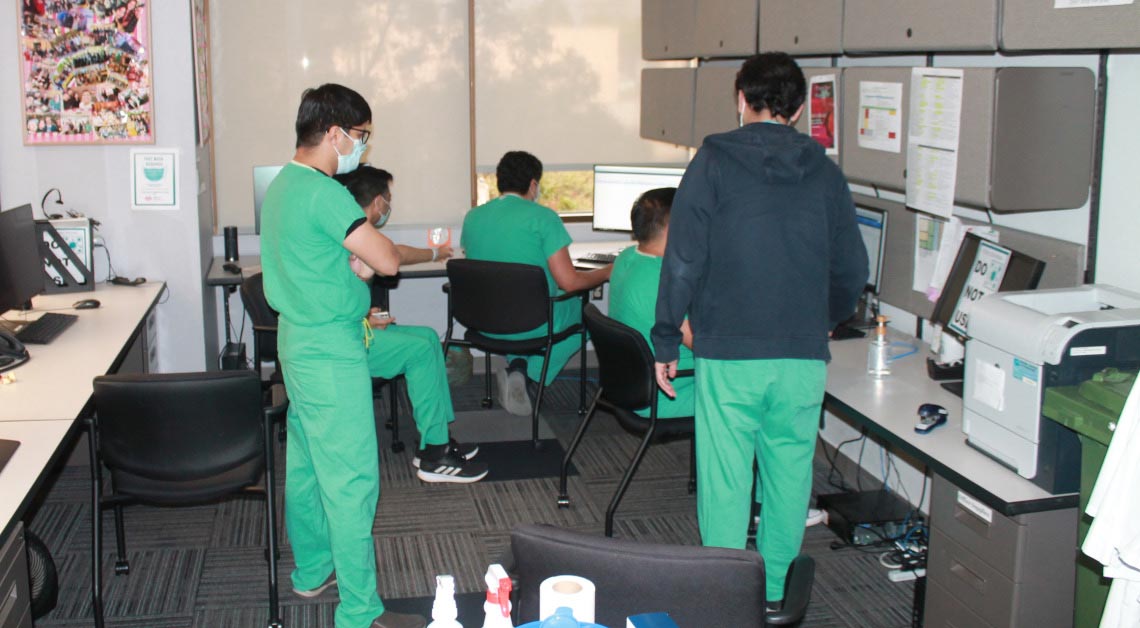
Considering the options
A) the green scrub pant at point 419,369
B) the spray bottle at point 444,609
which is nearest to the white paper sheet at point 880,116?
the green scrub pant at point 419,369

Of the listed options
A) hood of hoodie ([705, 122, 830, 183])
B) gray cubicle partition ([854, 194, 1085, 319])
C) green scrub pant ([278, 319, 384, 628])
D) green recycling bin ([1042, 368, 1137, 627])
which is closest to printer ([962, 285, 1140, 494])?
green recycling bin ([1042, 368, 1137, 627])

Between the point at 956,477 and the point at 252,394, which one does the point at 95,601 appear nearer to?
the point at 252,394

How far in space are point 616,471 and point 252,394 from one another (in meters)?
1.72

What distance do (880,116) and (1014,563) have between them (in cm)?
137

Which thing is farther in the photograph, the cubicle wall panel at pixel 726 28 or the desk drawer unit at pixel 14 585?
the cubicle wall panel at pixel 726 28

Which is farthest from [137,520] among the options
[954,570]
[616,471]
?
[954,570]

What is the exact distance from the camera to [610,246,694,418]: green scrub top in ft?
10.8

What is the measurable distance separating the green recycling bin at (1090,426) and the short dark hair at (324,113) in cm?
176

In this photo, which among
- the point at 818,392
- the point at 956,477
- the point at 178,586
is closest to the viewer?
the point at 956,477

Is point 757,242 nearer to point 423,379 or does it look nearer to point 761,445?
point 761,445

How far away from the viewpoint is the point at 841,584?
317cm

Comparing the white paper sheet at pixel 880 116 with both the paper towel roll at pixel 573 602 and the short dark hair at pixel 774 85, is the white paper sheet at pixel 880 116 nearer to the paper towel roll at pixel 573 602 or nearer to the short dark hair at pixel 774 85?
the short dark hair at pixel 774 85

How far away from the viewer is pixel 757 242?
2.57 metres

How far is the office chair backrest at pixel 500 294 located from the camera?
4125 mm
